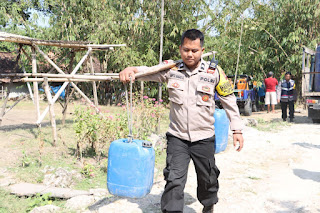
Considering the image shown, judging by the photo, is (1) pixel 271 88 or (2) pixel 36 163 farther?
(1) pixel 271 88

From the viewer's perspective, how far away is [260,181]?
4.44 meters

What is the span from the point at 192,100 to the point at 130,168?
83cm

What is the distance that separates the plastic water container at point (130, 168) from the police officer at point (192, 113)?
0.68 feet

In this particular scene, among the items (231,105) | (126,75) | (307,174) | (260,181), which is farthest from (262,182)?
(126,75)

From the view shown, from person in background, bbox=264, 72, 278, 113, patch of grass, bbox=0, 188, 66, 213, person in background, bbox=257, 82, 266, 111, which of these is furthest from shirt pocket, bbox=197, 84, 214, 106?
person in background, bbox=257, 82, 266, 111

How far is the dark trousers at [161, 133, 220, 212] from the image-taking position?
2.62 metres

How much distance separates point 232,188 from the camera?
4.09 metres

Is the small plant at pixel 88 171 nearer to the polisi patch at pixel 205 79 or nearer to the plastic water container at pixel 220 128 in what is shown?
the plastic water container at pixel 220 128

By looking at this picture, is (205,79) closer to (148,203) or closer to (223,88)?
(223,88)

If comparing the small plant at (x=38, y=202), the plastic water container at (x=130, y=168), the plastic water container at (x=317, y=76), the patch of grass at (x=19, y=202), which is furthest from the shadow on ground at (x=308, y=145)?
the small plant at (x=38, y=202)

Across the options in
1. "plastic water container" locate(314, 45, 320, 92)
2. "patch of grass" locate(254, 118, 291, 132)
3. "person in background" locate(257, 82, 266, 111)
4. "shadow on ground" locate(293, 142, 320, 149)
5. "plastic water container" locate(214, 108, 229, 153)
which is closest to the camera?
"plastic water container" locate(214, 108, 229, 153)

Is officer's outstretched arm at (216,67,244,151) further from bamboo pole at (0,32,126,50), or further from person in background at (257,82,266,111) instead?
person in background at (257,82,266,111)

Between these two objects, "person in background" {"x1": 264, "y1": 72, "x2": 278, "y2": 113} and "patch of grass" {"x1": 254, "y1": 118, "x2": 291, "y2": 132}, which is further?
"person in background" {"x1": 264, "y1": 72, "x2": 278, "y2": 113}

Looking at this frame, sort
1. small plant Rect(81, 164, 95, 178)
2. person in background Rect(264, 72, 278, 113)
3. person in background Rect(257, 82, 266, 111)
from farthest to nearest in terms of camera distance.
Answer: person in background Rect(257, 82, 266, 111) < person in background Rect(264, 72, 278, 113) < small plant Rect(81, 164, 95, 178)
